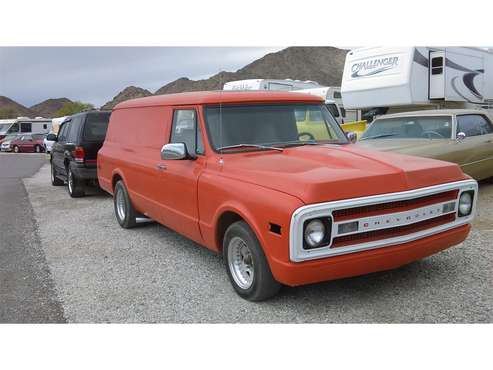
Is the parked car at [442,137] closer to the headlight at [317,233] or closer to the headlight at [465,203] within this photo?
the headlight at [465,203]

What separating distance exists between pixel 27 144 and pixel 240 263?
36219mm

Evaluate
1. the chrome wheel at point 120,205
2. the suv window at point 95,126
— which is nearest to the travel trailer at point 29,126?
the suv window at point 95,126

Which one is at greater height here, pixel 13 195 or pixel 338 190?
pixel 338 190

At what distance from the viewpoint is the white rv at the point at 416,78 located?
41.8 feet

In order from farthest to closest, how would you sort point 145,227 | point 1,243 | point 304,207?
point 145,227 → point 1,243 → point 304,207

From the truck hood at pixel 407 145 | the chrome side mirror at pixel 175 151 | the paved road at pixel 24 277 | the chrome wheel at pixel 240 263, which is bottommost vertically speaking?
the paved road at pixel 24 277

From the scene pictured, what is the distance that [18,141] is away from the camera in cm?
3691

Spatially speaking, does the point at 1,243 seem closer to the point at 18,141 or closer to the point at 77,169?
the point at 77,169

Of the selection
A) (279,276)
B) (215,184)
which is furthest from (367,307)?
(215,184)

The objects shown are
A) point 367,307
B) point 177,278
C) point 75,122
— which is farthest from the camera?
point 75,122

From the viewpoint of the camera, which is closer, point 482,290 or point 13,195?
point 482,290

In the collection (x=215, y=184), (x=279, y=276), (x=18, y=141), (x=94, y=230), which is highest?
(x=215, y=184)

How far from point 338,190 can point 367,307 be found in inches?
40.1

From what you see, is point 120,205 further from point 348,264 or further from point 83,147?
point 348,264
